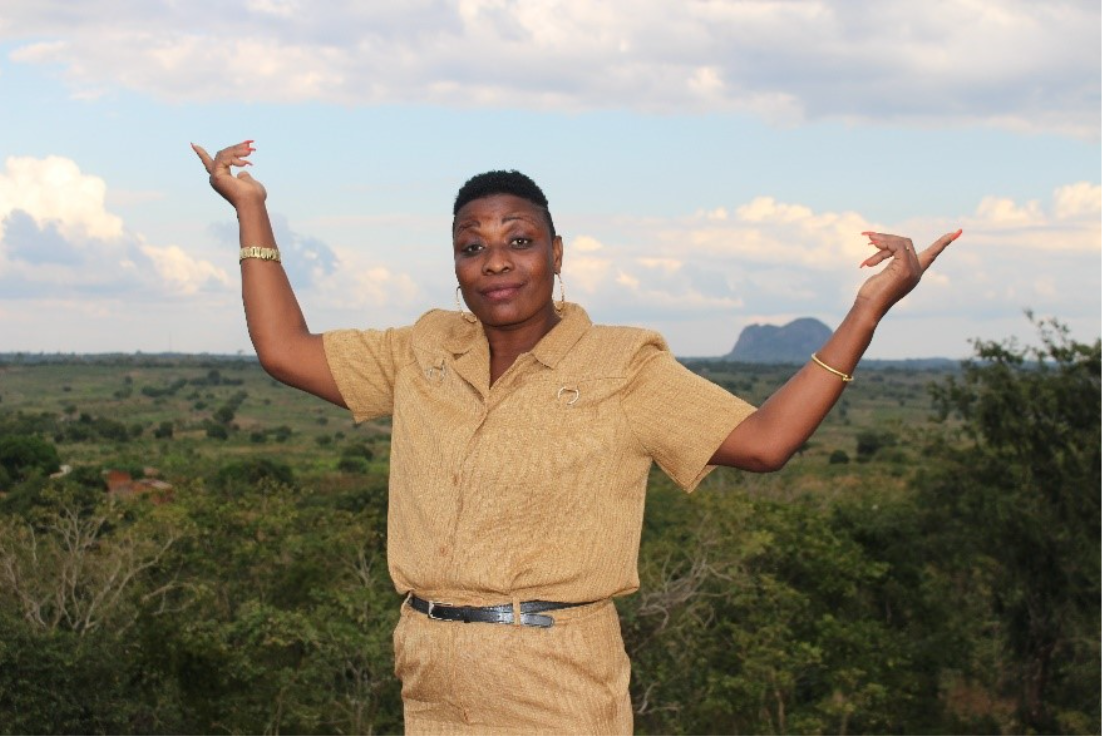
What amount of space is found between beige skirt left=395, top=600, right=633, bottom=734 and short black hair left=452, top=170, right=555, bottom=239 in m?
0.76

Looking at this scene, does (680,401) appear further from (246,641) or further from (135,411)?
(135,411)

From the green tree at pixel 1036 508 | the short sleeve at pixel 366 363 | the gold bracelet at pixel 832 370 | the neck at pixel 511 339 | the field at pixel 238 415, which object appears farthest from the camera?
the field at pixel 238 415

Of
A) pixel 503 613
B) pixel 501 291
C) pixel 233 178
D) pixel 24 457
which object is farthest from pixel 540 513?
pixel 24 457

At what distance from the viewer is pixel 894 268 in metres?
2.22

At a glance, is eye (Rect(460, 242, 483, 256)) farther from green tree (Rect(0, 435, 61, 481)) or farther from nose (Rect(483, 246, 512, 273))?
green tree (Rect(0, 435, 61, 481))

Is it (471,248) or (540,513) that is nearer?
(540,513)

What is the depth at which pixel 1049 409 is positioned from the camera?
22594 millimetres

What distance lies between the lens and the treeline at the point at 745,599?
17578 millimetres

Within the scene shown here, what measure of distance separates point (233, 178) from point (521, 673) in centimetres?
119

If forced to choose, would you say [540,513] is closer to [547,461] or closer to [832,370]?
[547,461]

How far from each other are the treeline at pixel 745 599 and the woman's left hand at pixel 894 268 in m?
14.9

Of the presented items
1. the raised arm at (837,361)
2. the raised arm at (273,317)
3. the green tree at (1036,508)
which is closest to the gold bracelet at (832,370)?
the raised arm at (837,361)

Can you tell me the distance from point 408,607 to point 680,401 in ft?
2.12

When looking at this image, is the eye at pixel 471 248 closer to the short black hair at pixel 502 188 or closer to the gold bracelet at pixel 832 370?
the short black hair at pixel 502 188
